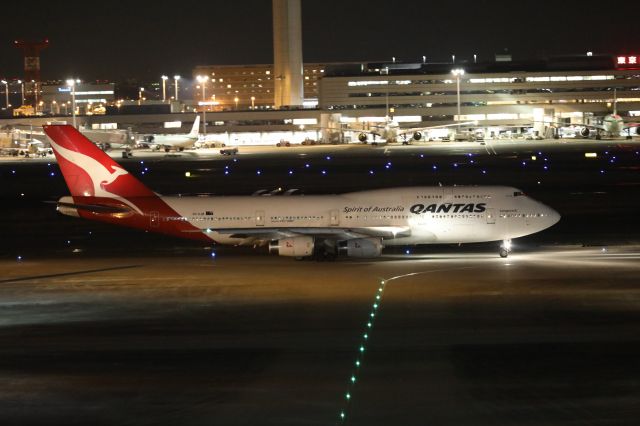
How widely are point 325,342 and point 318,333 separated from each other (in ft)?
4.24

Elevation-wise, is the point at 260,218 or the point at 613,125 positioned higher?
the point at 613,125

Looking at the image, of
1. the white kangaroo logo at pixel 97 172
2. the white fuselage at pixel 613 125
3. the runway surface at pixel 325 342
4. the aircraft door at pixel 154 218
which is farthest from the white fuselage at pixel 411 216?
the white fuselage at pixel 613 125

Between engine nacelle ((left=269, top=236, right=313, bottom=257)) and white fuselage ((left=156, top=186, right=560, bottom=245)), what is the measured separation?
1.41 metres

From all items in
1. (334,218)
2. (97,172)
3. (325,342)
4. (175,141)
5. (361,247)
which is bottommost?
(325,342)

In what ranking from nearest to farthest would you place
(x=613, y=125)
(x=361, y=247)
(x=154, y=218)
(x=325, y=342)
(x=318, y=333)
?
(x=325, y=342), (x=318, y=333), (x=361, y=247), (x=154, y=218), (x=613, y=125)

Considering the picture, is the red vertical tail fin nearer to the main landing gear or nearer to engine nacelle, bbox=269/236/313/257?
engine nacelle, bbox=269/236/313/257

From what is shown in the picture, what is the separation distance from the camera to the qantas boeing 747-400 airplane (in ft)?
157

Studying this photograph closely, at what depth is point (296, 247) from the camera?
151 feet

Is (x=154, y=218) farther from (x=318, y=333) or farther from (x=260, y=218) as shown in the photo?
(x=318, y=333)

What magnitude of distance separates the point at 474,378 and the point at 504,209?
2407 cm

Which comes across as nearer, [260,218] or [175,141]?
[260,218]

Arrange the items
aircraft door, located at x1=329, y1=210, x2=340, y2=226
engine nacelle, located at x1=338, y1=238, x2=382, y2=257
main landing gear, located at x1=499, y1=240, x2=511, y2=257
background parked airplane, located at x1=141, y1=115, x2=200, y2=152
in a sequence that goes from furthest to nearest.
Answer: background parked airplane, located at x1=141, y1=115, x2=200, y2=152 < aircraft door, located at x1=329, y1=210, x2=340, y2=226 < main landing gear, located at x1=499, y1=240, x2=511, y2=257 < engine nacelle, located at x1=338, y1=238, x2=382, y2=257

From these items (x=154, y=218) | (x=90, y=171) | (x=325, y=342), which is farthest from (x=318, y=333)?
(x=90, y=171)

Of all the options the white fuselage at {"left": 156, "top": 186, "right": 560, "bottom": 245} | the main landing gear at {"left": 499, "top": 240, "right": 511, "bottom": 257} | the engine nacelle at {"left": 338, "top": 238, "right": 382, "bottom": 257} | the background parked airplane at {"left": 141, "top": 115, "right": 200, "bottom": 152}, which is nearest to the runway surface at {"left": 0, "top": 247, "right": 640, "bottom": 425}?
the engine nacelle at {"left": 338, "top": 238, "right": 382, "bottom": 257}
